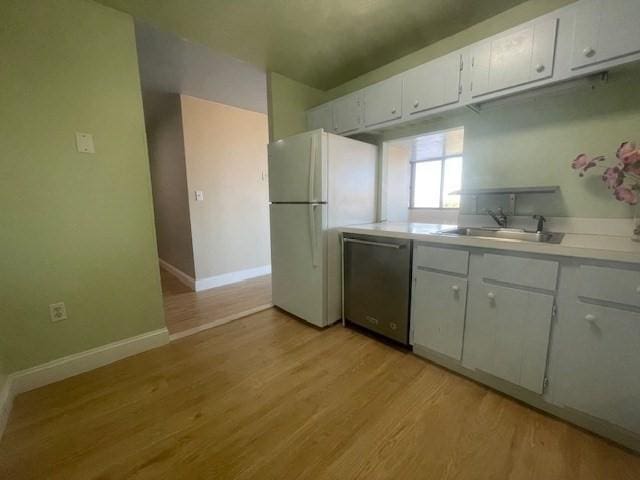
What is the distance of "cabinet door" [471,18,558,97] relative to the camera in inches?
56.9

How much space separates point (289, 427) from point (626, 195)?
2.13m

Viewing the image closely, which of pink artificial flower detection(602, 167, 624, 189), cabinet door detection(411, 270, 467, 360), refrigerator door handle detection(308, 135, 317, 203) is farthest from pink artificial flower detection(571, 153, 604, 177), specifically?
refrigerator door handle detection(308, 135, 317, 203)

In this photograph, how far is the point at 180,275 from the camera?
12.8ft

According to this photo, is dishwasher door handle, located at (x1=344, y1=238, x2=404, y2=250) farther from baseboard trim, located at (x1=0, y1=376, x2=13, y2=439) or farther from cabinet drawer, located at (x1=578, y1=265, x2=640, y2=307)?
baseboard trim, located at (x1=0, y1=376, x2=13, y2=439)

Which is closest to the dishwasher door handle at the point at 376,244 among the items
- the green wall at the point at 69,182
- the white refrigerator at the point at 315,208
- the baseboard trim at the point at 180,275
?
the white refrigerator at the point at 315,208

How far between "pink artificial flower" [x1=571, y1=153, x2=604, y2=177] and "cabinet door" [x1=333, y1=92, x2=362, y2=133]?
5.06ft

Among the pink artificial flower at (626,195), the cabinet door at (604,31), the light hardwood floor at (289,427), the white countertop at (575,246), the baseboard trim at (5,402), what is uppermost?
the cabinet door at (604,31)

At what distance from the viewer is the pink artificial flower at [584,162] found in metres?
1.53

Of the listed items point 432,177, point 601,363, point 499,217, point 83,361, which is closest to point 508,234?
point 499,217

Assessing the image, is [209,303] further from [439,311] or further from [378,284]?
[439,311]

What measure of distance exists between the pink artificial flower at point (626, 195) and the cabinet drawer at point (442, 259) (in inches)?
31.2

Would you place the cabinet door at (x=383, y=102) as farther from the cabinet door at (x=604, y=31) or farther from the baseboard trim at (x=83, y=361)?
the baseboard trim at (x=83, y=361)

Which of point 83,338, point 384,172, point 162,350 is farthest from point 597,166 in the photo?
point 83,338

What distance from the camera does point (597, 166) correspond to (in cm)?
156
